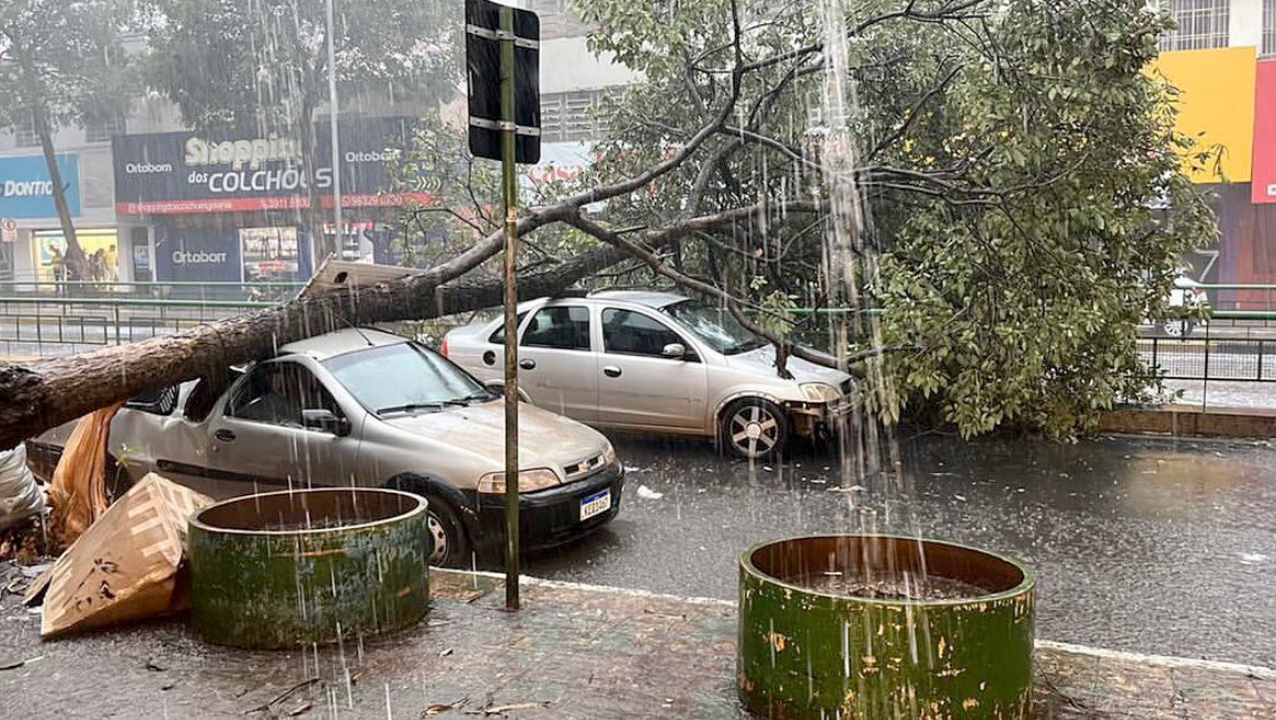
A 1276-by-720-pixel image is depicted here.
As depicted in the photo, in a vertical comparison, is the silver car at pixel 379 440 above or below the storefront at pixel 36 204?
below

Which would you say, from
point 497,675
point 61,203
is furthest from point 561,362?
point 61,203

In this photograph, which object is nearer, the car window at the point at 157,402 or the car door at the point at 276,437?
the car door at the point at 276,437

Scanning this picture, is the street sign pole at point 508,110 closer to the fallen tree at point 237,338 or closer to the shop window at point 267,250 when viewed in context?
the fallen tree at point 237,338

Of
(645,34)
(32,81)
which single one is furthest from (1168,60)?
(32,81)

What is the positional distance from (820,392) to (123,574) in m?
6.37

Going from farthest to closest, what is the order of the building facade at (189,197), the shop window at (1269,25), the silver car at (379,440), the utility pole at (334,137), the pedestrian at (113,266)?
the pedestrian at (113,266), the building facade at (189,197), the utility pole at (334,137), the shop window at (1269,25), the silver car at (379,440)

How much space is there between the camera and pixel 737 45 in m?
8.88

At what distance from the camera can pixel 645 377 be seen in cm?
1029

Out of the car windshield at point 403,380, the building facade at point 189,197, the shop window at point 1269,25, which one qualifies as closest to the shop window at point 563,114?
the building facade at point 189,197

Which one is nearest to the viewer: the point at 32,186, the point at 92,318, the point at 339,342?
the point at 339,342

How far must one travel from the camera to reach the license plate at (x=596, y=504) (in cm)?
691

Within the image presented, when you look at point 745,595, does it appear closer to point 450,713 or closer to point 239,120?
point 450,713

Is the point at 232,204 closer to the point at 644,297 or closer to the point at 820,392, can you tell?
the point at 644,297

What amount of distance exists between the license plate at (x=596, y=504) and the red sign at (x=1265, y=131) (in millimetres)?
22044
